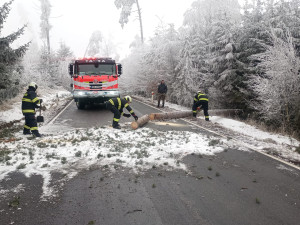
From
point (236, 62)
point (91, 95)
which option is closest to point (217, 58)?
point (236, 62)

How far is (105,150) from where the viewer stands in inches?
259

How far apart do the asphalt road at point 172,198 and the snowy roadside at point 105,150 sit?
1.10 feet

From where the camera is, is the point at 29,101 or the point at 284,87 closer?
the point at 29,101

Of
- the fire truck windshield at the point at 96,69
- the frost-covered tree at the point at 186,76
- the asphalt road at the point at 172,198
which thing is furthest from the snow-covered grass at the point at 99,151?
the frost-covered tree at the point at 186,76

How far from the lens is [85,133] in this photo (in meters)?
8.43

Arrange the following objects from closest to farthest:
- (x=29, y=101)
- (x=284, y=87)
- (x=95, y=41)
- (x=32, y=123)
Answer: (x=32, y=123) → (x=29, y=101) → (x=284, y=87) → (x=95, y=41)

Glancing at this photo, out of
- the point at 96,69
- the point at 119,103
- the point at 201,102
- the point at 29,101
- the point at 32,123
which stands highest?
the point at 96,69

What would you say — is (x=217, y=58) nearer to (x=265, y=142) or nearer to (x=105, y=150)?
(x=265, y=142)

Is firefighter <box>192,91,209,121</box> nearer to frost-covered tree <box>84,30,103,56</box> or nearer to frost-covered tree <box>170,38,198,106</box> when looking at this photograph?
frost-covered tree <box>170,38,198,106</box>

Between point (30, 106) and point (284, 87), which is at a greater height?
point (284, 87)

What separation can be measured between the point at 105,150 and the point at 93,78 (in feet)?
27.7

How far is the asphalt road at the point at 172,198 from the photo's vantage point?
3498mm

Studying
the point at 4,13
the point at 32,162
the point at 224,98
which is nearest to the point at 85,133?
the point at 32,162

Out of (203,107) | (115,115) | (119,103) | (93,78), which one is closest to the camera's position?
(115,115)
